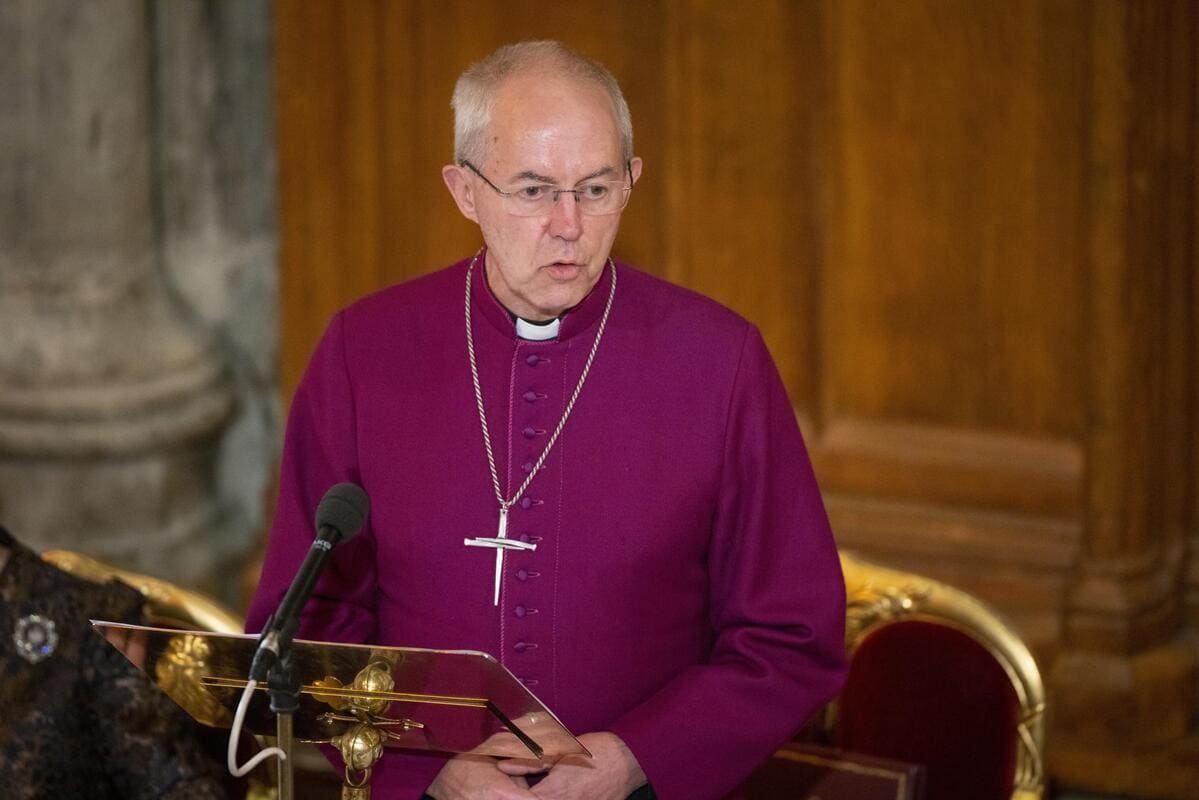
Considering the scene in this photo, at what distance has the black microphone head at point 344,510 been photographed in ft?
7.75

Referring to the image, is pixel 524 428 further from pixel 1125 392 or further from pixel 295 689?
pixel 1125 392

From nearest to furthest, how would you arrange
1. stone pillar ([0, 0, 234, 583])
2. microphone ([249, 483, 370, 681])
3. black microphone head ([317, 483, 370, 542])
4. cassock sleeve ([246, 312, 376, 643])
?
microphone ([249, 483, 370, 681]), black microphone head ([317, 483, 370, 542]), cassock sleeve ([246, 312, 376, 643]), stone pillar ([0, 0, 234, 583])

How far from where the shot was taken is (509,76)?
2883mm

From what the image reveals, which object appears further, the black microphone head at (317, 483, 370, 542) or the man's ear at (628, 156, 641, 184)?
the man's ear at (628, 156, 641, 184)

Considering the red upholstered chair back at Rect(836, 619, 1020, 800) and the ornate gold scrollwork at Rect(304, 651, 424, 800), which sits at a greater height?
the ornate gold scrollwork at Rect(304, 651, 424, 800)

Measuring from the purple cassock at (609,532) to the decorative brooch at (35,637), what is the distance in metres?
0.34

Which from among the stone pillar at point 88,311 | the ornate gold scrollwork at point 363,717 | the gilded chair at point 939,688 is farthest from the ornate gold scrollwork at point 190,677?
the stone pillar at point 88,311

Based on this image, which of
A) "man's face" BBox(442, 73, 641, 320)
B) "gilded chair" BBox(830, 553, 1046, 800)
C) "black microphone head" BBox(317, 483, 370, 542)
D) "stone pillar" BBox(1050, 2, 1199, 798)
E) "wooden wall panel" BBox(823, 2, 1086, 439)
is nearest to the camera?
Result: "black microphone head" BBox(317, 483, 370, 542)

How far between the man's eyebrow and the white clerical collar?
36cm

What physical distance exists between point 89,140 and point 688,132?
165 centimetres

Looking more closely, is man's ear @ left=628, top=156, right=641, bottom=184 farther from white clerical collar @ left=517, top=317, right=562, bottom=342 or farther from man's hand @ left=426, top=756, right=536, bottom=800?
man's hand @ left=426, top=756, right=536, bottom=800

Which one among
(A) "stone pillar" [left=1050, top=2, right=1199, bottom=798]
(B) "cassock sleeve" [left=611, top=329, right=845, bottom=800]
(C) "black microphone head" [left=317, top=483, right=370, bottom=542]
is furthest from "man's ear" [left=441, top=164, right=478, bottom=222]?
(A) "stone pillar" [left=1050, top=2, right=1199, bottom=798]

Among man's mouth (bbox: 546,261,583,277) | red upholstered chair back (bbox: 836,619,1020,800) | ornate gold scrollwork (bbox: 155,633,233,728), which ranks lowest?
red upholstered chair back (bbox: 836,619,1020,800)

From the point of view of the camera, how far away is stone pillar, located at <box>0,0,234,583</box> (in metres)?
5.49
